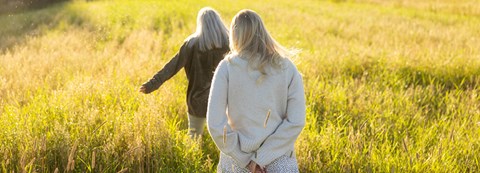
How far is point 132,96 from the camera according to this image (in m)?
5.13

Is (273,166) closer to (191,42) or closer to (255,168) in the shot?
(255,168)

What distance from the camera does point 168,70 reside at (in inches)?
161

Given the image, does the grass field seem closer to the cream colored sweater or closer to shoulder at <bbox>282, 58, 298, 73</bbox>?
the cream colored sweater

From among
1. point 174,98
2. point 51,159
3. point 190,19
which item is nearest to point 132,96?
point 174,98

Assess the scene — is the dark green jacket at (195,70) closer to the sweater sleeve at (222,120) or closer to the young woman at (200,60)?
the young woman at (200,60)

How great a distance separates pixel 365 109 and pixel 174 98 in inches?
77.5

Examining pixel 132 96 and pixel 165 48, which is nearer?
pixel 132 96

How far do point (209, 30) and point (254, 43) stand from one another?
136cm

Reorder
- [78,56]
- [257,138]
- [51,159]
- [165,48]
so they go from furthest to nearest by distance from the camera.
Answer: [165,48] → [78,56] → [51,159] → [257,138]

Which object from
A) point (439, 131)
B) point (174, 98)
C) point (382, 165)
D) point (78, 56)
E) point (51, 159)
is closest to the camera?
point (51, 159)

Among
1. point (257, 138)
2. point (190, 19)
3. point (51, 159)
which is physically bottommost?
point (190, 19)

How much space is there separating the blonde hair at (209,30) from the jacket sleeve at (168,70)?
151 mm

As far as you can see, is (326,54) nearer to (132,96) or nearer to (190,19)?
(132,96)

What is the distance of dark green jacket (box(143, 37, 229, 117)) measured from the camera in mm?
4047
